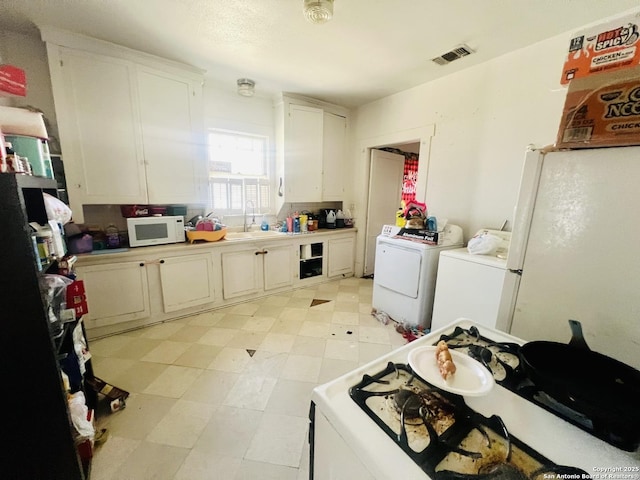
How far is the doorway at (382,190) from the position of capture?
3935 mm

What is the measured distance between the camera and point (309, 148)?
3631mm

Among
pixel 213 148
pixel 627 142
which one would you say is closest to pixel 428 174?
pixel 627 142

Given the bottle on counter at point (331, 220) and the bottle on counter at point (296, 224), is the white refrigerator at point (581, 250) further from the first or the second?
the bottle on counter at point (331, 220)

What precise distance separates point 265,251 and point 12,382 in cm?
234

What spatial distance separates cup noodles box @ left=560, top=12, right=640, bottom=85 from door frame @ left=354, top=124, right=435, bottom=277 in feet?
6.30

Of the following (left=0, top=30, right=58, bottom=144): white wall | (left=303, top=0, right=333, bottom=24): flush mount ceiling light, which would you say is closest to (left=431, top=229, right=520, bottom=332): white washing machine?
(left=303, top=0, right=333, bottom=24): flush mount ceiling light

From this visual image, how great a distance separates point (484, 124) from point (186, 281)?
3549 millimetres

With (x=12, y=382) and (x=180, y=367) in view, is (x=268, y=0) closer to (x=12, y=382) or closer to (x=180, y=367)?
(x=12, y=382)

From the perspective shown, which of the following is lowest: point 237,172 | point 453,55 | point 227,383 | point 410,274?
point 227,383

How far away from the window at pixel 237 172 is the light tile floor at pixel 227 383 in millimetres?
1433

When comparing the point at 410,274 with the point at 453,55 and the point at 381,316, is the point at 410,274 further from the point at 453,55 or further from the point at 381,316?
the point at 453,55

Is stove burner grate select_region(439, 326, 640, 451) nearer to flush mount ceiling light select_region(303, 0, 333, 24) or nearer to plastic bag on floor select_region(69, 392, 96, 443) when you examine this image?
plastic bag on floor select_region(69, 392, 96, 443)

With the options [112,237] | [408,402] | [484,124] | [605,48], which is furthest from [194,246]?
[484,124]

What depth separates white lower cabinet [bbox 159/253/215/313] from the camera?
259cm
